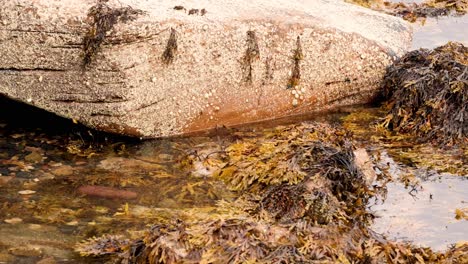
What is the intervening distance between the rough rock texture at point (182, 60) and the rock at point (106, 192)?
0.95 meters

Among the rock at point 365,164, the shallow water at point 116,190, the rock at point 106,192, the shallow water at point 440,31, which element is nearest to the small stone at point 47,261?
the shallow water at point 116,190

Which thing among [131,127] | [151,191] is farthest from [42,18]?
[151,191]

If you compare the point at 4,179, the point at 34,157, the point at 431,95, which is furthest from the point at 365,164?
the point at 4,179

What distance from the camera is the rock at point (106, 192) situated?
611 cm

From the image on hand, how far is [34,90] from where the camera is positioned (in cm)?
692

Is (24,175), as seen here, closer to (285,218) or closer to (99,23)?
(99,23)

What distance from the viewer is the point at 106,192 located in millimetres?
6160

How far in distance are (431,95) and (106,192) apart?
3286 millimetres

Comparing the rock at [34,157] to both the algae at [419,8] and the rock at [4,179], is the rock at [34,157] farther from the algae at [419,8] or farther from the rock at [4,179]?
the algae at [419,8]

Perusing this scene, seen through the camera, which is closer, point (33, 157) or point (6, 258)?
point (6, 258)

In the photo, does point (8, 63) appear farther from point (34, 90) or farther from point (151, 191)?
point (151, 191)

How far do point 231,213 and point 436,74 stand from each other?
9.97ft

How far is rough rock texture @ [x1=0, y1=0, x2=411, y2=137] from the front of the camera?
6805mm

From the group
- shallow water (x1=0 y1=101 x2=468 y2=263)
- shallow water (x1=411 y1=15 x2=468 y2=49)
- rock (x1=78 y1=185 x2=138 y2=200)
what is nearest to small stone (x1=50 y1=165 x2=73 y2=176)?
shallow water (x1=0 y1=101 x2=468 y2=263)
